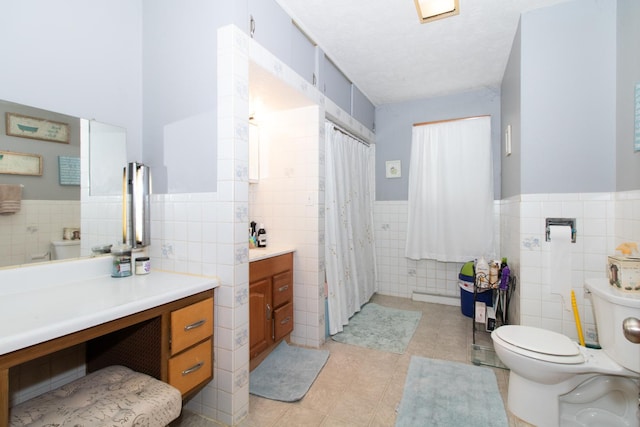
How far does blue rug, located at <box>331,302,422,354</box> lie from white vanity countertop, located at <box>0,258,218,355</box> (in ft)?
5.00

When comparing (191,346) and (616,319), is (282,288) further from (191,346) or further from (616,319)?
(616,319)

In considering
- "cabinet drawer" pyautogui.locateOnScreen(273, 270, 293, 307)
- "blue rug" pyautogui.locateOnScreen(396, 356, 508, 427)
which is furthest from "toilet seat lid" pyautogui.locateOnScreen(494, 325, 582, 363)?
"cabinet drawer" pyautogui.locateOnScreen(273, 270, 293, 307)

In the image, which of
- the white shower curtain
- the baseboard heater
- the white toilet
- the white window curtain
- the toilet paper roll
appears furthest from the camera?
the baseboard heater

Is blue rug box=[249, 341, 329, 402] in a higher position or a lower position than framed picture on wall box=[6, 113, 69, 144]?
lower

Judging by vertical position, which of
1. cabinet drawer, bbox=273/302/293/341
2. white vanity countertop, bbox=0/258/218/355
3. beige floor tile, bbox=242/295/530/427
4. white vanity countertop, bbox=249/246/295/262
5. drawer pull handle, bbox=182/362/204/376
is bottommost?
beige floor tile, bbox=242/295/530/427

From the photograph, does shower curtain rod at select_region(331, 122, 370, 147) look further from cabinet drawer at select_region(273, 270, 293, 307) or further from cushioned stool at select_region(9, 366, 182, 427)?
cushioned stool at select_region(9, 366, 182, 427)

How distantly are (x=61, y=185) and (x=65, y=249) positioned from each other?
1.04 feet

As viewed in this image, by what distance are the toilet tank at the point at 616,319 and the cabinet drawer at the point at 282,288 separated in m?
1.82

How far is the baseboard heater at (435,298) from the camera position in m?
3.39

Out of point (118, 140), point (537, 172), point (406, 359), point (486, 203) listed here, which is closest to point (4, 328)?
point (118, 140)

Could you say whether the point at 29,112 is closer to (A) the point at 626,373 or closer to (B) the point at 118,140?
(B) the point at 118,140

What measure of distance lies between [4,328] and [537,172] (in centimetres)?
268

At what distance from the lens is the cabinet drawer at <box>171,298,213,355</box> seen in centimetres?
134

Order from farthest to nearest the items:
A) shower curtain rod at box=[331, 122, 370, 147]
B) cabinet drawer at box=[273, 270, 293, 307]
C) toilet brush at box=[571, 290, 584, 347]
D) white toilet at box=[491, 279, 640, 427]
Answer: shower curtain rod at box=[331, 122, 370, 147] → cabinet drawer at box=[273, 270, 293, 307] → toilet brush at box=[571, 290, 584, 347] → white toilet at box=[491, 279, 640, 427]
